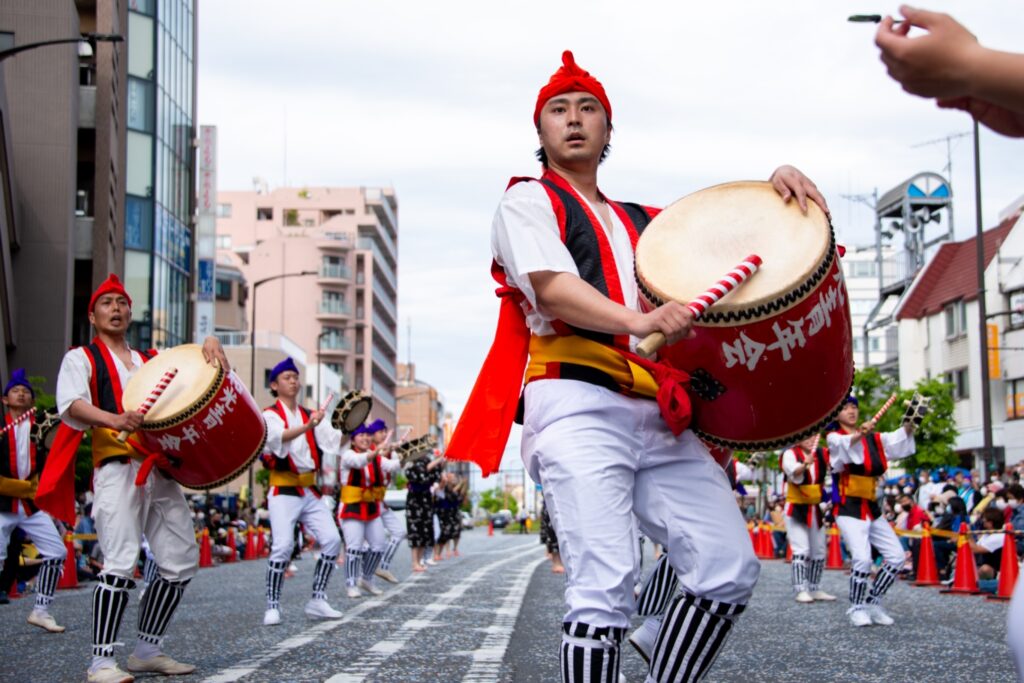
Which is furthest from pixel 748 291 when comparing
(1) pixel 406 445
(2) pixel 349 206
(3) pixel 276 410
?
(2) pixel 349 206

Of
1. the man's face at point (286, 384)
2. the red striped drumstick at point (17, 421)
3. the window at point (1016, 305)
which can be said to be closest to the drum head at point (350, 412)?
the man's face at point (286, 384)

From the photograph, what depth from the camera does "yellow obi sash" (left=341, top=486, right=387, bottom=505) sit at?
1669cm

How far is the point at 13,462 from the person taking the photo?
13.2 m

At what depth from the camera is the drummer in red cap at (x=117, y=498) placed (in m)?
7.81

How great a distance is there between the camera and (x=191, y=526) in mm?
8133

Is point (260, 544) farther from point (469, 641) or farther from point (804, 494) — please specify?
point (469, 641)

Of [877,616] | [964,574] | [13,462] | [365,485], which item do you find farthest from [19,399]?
[964,574]

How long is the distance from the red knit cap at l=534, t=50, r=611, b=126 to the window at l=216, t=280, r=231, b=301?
86.6m

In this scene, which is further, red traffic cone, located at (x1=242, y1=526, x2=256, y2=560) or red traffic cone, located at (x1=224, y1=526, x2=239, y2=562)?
red traffic cone, located at (x1=242, y1=526, x2=256, y2=560)

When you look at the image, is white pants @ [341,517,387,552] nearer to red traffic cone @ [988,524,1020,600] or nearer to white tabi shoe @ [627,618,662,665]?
red traffic cone @ [988,524,1020,600]

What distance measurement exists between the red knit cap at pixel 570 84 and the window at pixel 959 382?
53.0 m

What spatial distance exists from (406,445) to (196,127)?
128 feet

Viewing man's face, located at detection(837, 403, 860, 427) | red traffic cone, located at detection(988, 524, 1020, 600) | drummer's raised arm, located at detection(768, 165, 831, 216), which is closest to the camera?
drummer's raised arm, located at detection(768, 165, 831, 216)

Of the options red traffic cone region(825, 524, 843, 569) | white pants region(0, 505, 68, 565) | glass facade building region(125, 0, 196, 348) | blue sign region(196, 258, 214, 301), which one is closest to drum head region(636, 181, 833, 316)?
white pants region(0, 505, 68, 565)
